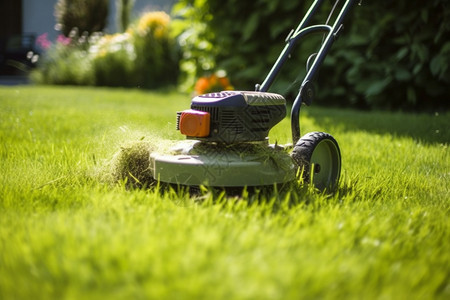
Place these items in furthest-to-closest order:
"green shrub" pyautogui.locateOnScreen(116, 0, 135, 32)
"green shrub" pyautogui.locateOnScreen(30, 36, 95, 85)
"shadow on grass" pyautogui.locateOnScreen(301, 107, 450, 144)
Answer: "green shrub" pyautogui.locateOnScreen(116, 0, 135, 32), "green shrub" pyautogui.locateOnScreen(30, 36, 95, 85), "shadow on grass" pyautogui.locateOnScreen(301, 107, 450, 144)

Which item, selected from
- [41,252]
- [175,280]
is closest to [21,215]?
[41,252]

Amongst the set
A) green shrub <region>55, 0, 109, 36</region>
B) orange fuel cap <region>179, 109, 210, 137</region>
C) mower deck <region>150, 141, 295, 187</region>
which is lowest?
mower deck <region>150, 141, 295, 187</region>

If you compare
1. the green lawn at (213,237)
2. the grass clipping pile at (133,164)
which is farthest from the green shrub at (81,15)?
the grass clipping pile at (133,164)

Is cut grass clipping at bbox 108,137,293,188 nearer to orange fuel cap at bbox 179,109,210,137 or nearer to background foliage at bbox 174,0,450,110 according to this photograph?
orange fuel cap at bbox 179,109,210,137

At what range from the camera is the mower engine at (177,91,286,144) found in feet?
7.22

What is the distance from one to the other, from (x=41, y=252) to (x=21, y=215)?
18.8 inches

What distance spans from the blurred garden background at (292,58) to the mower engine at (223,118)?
1.18 meters

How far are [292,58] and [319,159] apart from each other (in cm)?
440

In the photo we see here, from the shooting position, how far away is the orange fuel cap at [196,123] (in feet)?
7.16

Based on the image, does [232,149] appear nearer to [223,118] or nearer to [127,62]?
[223,118]

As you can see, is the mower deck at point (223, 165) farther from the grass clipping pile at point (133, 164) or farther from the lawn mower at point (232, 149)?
the grass clipping pile at point (133, 164)

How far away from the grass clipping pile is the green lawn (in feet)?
0.29

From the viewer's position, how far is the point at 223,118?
222cm

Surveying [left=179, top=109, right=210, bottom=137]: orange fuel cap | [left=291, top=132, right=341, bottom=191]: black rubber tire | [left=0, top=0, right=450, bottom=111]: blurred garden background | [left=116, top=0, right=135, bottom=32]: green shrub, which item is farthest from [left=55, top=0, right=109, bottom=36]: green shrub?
[left=179, top=109, right=210, bottom=137]: orange fuel cap
